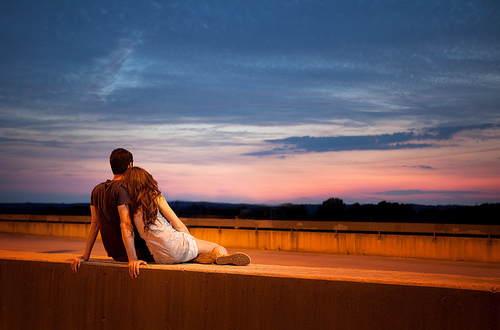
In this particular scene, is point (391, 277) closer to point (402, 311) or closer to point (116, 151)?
point (402, 311)

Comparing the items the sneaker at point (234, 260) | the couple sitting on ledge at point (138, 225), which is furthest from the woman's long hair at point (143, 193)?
the sneaker at point (234, 260)

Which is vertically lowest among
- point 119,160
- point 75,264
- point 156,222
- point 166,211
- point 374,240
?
point 374,240

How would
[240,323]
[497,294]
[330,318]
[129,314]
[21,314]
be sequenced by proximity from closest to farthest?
[497,294], [330,318], [240,323], [129,314], [21,314]

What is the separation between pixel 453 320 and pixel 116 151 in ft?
12.1

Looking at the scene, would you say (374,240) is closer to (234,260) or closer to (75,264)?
(234,260)

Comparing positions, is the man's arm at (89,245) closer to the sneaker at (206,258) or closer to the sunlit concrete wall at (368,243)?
the sneaker at (206,258)

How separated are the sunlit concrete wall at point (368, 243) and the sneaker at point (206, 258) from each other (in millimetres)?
16634

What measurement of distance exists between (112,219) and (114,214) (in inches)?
2.5

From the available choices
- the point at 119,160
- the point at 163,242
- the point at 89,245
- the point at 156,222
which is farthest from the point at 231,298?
the point at 119,160

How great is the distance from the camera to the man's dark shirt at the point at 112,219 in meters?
5.62

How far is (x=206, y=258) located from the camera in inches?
228

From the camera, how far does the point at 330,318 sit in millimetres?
4727

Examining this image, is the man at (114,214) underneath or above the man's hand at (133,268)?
above

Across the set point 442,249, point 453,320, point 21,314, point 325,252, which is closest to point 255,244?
point 325,252
